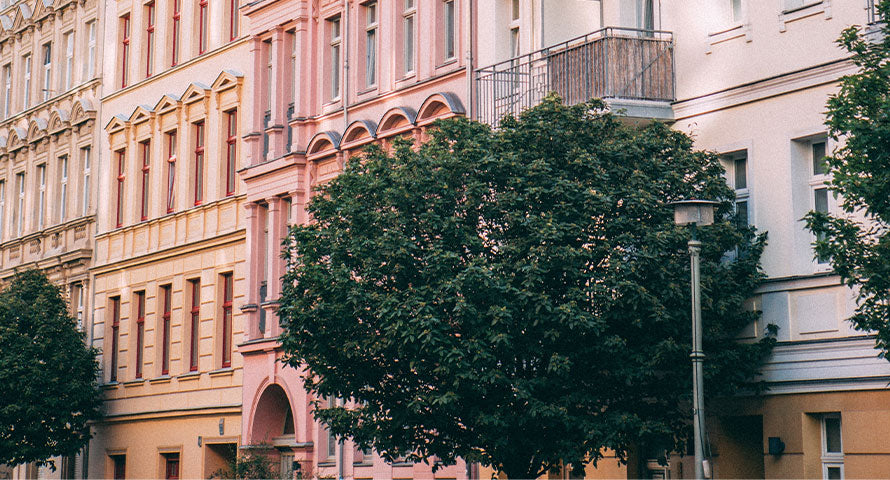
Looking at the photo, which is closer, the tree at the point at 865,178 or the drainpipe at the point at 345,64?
the tree at the point at 865,178

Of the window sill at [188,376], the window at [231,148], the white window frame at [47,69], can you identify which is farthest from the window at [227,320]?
the white window frame at [47,69]

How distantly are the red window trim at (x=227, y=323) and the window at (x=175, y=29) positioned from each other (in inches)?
280

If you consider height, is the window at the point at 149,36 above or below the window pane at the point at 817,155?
above

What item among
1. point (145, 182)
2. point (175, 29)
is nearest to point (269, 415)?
point (145, 182)

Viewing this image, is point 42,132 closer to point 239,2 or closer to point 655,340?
point 239,2

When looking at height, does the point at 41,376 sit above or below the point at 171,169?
below

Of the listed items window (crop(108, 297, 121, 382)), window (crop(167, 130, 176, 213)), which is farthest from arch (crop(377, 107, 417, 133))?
window (crop(108, 297, 121, 382))

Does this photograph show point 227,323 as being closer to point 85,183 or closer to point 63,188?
point 85,183

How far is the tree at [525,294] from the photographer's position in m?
21.5

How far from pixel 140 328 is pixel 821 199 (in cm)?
2492

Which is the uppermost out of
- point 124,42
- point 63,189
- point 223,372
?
point 124,42

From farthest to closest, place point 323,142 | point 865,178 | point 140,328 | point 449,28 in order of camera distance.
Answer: point 140,328 → point 323,142 → point 449,28 → point 865,178

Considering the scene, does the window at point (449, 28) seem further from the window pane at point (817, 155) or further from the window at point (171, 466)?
the window at point (171, 466)

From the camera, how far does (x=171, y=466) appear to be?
40.9 metres
